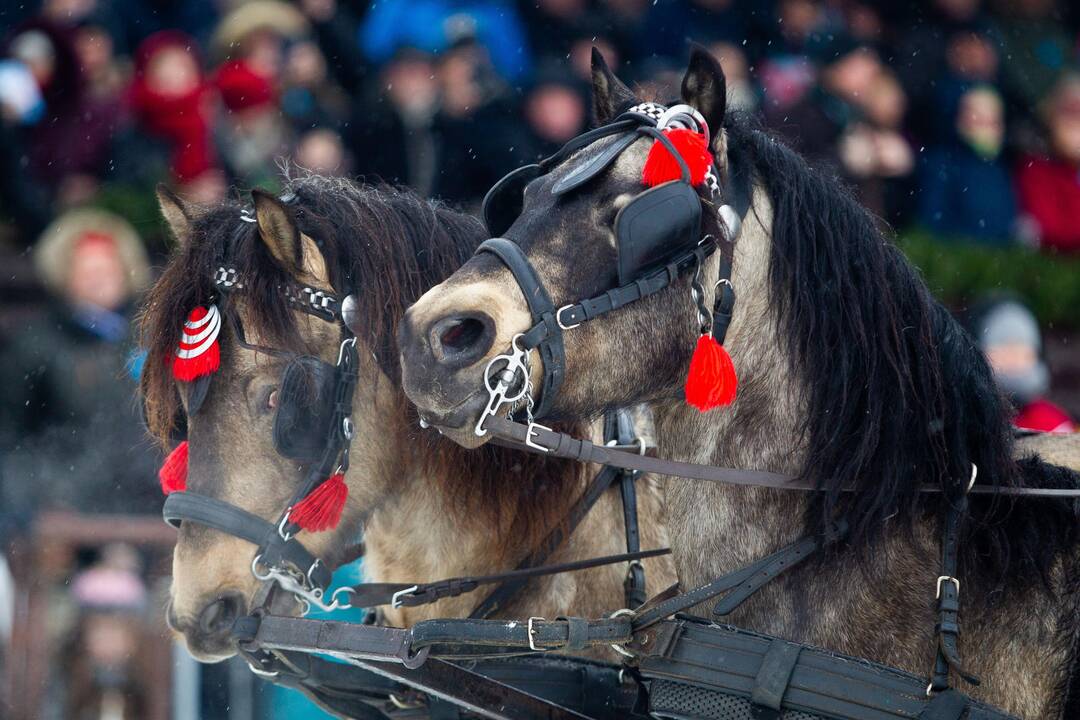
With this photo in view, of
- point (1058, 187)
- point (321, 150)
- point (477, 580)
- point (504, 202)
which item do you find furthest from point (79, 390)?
point (1058, 187)

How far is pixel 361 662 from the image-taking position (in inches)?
126

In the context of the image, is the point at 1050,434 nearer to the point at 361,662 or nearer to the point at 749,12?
the point at 361,662

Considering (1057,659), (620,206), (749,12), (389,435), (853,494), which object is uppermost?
(749,12)

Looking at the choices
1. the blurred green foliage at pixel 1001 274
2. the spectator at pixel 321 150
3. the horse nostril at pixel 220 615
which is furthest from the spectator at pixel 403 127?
the horse nostril at pixel 220 615

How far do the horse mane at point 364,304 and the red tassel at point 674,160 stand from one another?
1.02 meters

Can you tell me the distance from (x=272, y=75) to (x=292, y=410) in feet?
11.4

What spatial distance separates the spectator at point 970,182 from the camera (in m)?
6.93

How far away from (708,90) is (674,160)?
0.20 m

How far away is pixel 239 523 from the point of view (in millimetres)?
3295

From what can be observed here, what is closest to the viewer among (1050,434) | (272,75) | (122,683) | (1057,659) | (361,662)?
(1057,659)

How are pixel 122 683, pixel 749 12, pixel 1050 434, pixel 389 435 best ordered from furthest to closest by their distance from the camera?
pixel 749 12
pixel 122 683
pixel 1050 434
pixel 389 435

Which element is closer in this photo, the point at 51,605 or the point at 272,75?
the point at 51,605

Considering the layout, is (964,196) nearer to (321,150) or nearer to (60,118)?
(321,150)

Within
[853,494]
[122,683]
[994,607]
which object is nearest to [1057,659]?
[994,607]
